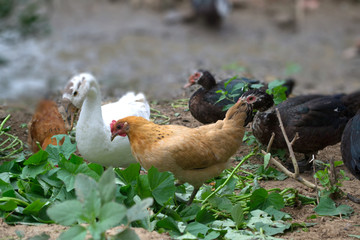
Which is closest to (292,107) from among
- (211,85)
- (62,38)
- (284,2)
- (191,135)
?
(211,85)

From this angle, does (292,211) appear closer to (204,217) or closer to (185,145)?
(204,217)

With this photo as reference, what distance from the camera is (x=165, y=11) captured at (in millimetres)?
12188

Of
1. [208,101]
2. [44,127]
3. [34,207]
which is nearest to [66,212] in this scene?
[34,207]

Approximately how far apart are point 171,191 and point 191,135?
17.7 inches

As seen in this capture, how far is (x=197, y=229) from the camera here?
305 centimetres

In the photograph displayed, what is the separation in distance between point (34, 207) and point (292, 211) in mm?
1806

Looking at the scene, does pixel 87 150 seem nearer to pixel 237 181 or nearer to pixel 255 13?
pixel 237 181

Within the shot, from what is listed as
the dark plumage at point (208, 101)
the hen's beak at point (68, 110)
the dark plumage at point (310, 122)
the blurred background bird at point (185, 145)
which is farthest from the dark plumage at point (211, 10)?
the blurred background bird at point (185, 145)

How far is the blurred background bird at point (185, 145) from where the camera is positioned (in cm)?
329

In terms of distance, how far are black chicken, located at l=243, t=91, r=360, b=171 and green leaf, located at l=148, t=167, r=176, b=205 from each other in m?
1.61

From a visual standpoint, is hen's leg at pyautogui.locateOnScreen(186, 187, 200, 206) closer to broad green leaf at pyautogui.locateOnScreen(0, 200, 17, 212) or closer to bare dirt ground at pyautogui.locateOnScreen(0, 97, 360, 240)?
bare dirt ground at pyautogui.locateOnScreen(0, 97, 360, 240)

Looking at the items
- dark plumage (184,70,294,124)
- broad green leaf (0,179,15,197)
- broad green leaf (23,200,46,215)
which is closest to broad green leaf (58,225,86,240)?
broad green leaf (23,200,46,215)

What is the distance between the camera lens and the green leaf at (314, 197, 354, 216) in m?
3.47

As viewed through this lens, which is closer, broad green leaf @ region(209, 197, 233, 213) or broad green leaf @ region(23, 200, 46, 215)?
broad green leaf @ region(23, 200, 46, 215)
